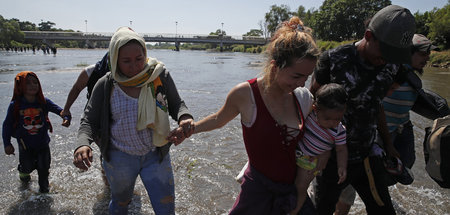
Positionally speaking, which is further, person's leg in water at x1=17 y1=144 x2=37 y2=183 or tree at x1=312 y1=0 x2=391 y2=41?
tree at x1=312 y1=0 x2=391 y2=41

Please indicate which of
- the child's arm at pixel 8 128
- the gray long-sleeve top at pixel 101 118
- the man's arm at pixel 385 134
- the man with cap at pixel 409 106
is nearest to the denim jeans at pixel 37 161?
the child's arm at pixel 8 128

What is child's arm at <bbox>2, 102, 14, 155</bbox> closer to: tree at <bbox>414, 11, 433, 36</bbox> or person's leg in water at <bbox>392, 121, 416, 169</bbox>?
person's leg in water at <bbox>392, 121, 416, 169</bbox>

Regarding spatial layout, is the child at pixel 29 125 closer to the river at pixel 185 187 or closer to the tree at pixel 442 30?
the river at pixel 185 187

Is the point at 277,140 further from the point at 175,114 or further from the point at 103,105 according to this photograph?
the point at 103,105

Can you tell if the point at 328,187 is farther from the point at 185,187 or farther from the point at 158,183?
the point at 185,187

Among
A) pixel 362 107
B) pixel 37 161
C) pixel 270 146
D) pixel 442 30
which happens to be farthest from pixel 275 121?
pixel 442 30

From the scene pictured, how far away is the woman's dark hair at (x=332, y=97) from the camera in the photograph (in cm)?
195

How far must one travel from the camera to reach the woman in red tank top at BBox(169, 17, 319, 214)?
1.79 metres

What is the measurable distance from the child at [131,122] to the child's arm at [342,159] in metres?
1.12

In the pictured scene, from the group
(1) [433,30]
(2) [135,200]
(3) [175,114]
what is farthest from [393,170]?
(1) [433,30]

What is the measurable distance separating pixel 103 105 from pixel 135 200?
5.89ft

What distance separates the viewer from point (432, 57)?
24891mm

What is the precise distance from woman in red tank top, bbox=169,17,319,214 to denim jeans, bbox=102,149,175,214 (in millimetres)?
661

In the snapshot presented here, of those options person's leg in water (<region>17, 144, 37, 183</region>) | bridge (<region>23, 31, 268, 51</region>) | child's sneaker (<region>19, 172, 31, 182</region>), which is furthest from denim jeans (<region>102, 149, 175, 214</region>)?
bridge (<region>23, 31, 268, 51</region>)
